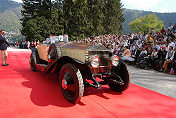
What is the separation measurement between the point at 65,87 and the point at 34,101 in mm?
725

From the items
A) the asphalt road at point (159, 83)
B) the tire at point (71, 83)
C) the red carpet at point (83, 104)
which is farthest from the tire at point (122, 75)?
the asphalt road at point (159, 83)

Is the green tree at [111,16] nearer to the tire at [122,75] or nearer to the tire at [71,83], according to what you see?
the tire at [122,75]

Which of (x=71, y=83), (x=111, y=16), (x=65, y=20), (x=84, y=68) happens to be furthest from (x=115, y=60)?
(x=111, y=16)

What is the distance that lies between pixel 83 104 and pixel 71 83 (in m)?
0.54

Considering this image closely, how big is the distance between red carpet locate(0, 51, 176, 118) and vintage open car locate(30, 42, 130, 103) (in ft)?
0.98

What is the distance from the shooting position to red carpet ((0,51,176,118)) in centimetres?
250

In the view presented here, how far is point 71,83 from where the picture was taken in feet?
10.2

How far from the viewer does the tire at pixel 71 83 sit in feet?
8.83

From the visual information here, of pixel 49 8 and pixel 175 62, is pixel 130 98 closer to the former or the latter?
pixel 175 62

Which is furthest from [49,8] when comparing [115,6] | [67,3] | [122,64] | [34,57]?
[122,64]

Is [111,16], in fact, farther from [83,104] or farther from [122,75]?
[83,104]

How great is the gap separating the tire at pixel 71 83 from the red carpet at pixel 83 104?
0.57 feet

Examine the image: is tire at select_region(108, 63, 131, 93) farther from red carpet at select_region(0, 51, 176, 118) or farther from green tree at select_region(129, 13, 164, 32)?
green tree at select_region(129, 13, 164, 32)

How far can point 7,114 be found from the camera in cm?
238
